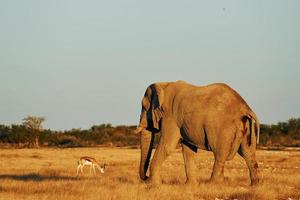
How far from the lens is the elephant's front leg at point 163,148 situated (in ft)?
58.2

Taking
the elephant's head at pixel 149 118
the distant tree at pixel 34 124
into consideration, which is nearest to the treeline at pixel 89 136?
the distant tree at pixel 34 124

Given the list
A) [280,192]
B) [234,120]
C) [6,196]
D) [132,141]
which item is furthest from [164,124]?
[132,141]

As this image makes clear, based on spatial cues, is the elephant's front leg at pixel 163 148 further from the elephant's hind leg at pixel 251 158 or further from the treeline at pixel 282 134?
the treeline at pixel 282 134

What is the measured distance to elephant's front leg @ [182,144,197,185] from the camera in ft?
59.9

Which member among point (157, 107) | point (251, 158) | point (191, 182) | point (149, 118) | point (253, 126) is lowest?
point (191, 182)

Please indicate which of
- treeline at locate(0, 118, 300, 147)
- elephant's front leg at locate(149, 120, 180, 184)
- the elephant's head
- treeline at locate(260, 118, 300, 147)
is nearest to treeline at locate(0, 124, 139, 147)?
treeline at locate(0, 118, 300, 147)

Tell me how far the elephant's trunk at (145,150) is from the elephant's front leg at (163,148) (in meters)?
0.89

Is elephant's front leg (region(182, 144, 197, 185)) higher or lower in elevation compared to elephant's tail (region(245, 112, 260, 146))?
lower

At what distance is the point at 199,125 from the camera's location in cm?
1758

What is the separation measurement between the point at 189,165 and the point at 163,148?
4.14ft

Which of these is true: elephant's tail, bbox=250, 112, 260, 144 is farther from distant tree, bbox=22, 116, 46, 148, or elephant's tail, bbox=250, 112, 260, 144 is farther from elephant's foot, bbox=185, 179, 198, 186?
distant tree, bbox=22, 116, 46, 148

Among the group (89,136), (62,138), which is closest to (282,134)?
(89,136)

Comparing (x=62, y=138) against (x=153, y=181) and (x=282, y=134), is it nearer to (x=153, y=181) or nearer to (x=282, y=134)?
(x=282, y=134)

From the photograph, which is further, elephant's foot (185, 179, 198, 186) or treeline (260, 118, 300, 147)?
treeline (260, 118, 300, 147)
